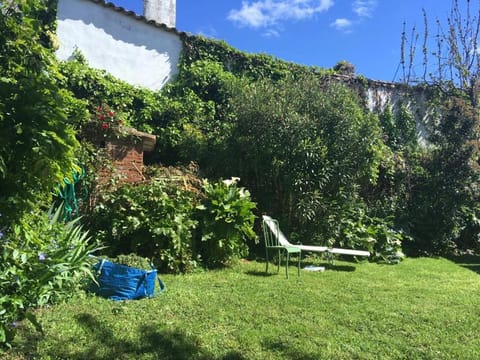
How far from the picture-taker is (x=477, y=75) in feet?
42.7

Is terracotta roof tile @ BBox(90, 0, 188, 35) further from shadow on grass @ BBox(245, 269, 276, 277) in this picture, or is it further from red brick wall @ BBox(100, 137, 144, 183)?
shadow on grass @ BBox(245, 269, 276, 277)

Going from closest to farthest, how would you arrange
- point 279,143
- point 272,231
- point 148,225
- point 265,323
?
1. point 265,323
2. point 148,225
3. point 272,231
4. point 279,143

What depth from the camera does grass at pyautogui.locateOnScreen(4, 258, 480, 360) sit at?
3.22 m

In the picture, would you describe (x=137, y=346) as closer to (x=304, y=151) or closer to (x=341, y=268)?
(x=341, y=268)

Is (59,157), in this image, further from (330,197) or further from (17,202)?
(330,197)

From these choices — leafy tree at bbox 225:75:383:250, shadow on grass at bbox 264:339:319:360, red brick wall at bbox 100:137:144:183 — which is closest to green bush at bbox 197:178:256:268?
red brick wall at bbox 100:137:144:183

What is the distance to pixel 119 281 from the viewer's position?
432cm

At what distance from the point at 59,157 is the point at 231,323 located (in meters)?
2.24

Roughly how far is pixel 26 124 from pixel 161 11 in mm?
9693

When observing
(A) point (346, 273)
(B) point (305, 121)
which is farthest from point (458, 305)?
(B) point (305, 121)

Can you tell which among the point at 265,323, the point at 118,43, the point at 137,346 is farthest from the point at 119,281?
the point at 118,43

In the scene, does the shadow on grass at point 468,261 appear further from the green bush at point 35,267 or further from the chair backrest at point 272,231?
the green bush at point 35,267

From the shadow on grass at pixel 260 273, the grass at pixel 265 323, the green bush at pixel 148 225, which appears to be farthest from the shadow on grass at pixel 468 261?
the green bush at pixel 148 225

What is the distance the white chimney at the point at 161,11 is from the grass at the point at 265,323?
7.92m
